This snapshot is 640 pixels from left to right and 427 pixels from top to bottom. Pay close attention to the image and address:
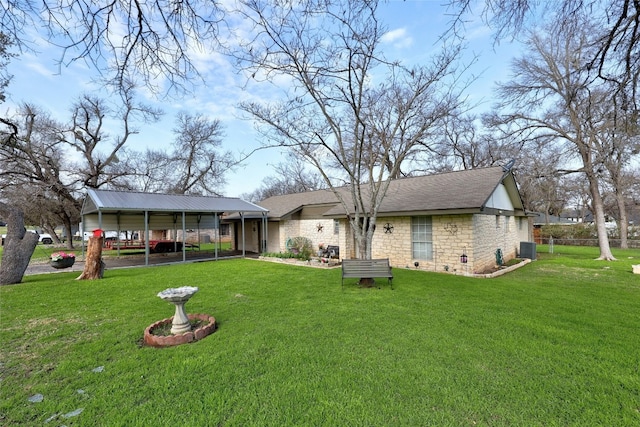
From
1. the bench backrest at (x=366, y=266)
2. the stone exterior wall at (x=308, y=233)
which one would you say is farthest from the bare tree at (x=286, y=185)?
the bench backrest at (x=366, y=266)

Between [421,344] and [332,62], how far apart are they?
6819mm

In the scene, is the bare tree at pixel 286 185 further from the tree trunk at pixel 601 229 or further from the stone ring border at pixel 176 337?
the stone ring border at pixel 176 337

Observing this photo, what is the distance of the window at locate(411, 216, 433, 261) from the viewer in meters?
10.6

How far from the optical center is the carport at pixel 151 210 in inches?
487

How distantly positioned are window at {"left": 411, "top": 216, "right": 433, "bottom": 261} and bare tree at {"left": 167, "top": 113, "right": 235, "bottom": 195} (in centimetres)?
2071

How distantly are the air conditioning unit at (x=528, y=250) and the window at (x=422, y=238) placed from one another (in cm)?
669

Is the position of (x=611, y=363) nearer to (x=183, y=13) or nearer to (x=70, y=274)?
(x=183, y=13)

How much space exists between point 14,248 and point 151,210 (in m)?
4.54

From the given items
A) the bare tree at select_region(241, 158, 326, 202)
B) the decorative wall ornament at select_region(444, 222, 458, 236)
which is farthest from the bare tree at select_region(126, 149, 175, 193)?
the decorative wall ornament at select_region(444, 222, 458, 236)

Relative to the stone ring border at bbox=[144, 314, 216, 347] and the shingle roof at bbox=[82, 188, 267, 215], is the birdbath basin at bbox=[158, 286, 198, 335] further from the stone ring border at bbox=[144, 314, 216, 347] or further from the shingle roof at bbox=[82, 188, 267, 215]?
the shingle roof at bbox=[82, 188, 267, 215]

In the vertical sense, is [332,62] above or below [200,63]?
above

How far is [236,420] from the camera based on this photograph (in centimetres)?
248

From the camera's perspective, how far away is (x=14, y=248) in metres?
8.68

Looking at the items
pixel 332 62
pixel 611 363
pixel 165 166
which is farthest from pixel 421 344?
pixel 165 166
